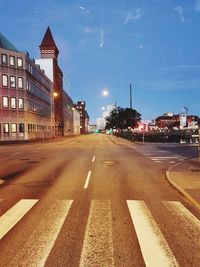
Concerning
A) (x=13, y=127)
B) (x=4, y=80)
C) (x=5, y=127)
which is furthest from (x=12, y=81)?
(x=5, y=127)

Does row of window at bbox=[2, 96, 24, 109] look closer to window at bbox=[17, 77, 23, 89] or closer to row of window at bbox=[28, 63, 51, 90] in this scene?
window at bbox=[17, 77, 23, 89]

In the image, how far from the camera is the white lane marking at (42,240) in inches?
234

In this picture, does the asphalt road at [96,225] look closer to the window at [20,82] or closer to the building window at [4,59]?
the building window at [4,59]

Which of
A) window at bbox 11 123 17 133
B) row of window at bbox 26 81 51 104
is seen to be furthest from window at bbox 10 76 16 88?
window at bbox 11 123 17 133

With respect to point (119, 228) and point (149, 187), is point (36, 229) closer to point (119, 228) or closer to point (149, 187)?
point (119, 228)

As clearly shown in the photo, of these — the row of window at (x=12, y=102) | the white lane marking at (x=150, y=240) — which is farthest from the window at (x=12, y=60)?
the white lane marking at (x=150, y=240)

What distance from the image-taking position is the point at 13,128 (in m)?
61.6

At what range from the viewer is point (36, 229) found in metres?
7.82

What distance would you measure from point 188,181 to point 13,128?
51264 millimetres

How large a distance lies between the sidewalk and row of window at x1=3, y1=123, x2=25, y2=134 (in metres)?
46.5

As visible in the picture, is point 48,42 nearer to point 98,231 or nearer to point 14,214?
point 14,214

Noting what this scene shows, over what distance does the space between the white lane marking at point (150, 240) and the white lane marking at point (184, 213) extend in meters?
0.80

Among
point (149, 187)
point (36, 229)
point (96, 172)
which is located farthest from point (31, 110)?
point (36, 229)

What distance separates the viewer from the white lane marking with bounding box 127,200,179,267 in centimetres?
591
